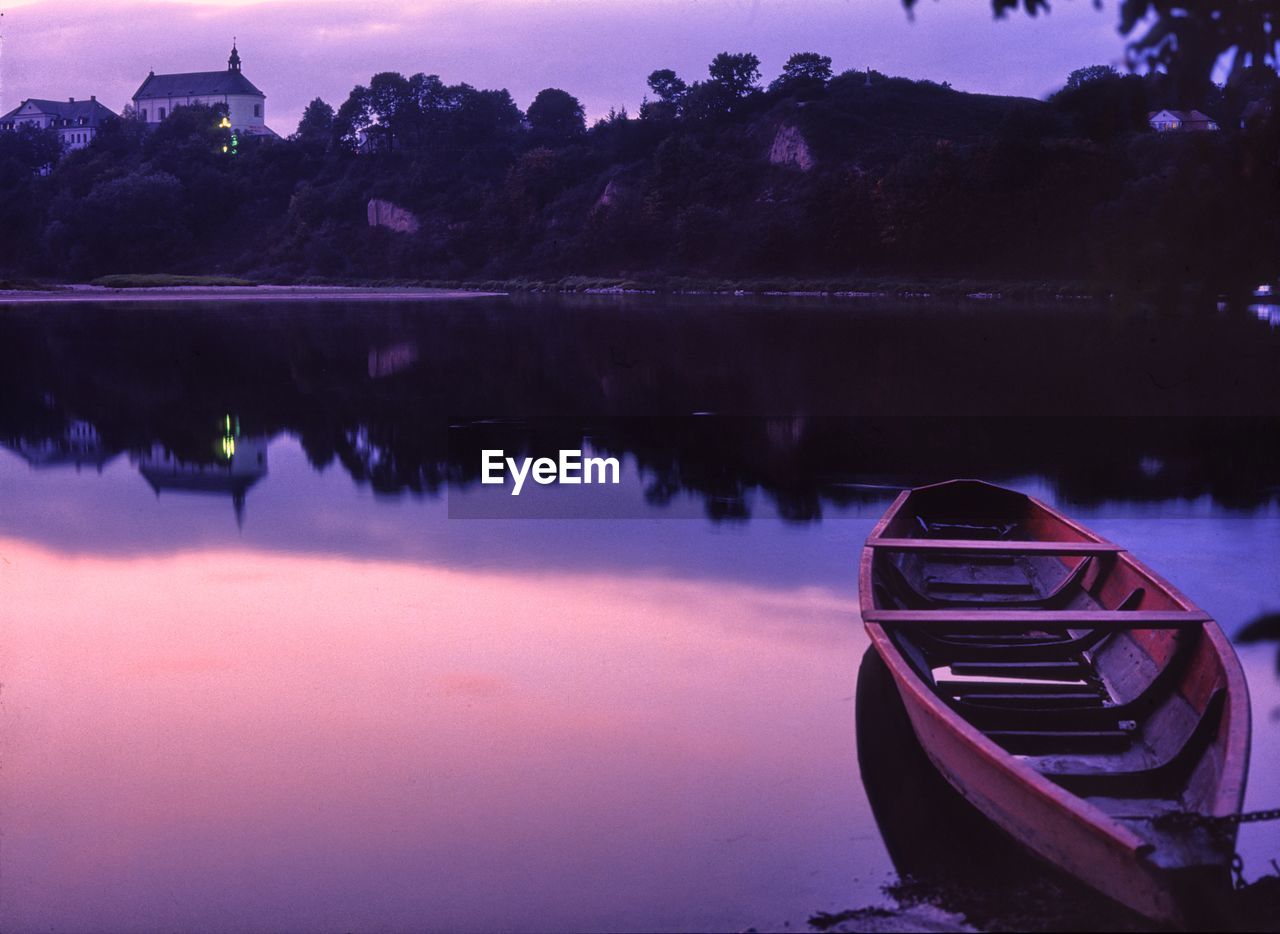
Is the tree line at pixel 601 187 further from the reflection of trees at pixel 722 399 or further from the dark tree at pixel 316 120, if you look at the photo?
the reflection of trees at pixel 722 399

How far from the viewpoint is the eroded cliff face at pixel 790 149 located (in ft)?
359

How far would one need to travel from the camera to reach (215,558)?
52.5 feet

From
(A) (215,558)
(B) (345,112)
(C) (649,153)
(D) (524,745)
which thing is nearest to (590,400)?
(A) (215,558)

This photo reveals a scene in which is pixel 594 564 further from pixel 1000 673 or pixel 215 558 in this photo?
pixel 1000 673

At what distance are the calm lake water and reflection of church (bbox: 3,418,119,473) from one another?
0.14 meters

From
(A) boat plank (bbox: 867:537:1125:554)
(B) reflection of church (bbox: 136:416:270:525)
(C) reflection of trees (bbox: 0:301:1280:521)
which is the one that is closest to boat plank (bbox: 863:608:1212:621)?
(A) boat plank (bbox: 867:537:1125:554)

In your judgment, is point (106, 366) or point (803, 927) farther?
point (106, 366)

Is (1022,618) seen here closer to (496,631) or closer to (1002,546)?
(1002,546)

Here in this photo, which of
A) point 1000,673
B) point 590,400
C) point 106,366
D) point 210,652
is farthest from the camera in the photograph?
point 106,366

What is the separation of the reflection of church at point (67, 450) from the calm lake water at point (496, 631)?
0.47 ft

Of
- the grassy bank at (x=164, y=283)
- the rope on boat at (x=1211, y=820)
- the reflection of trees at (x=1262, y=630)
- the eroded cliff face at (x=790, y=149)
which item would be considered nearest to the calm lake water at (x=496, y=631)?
the reflection of trees at (x=1262, y=630)

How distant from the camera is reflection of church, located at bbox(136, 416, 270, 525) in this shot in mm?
21156

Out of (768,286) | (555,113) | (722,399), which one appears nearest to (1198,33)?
(722,399)

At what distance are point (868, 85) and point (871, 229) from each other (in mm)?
38144
